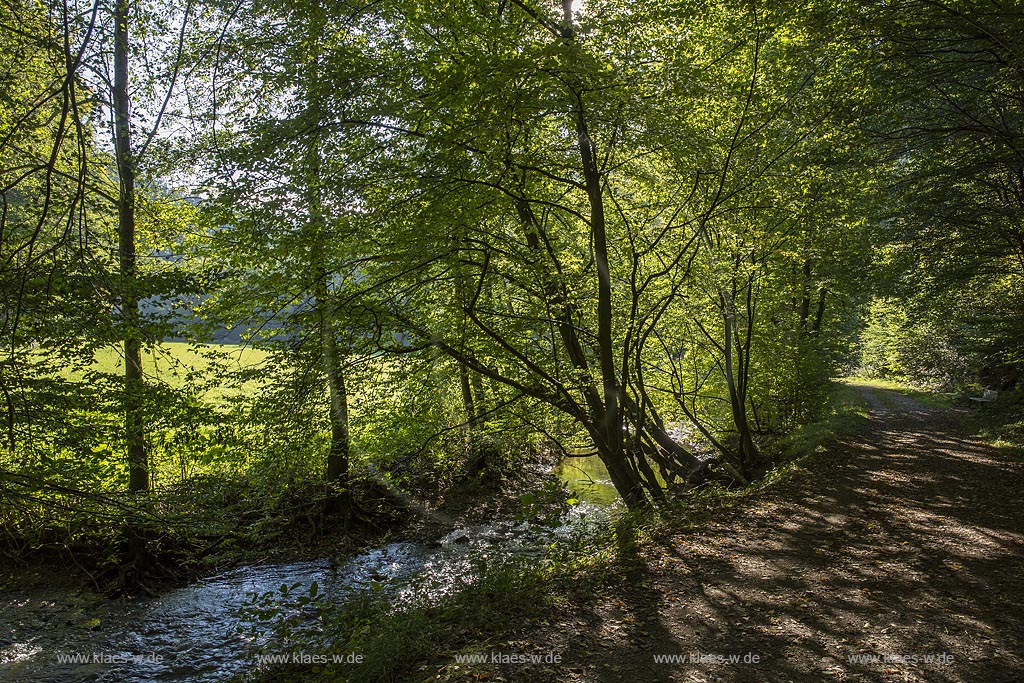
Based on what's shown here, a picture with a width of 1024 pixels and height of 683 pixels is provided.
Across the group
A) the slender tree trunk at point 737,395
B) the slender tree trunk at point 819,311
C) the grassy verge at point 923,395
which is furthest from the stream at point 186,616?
the grassy verge at point 923,395

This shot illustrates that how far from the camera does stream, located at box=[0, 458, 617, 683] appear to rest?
22.2 feet

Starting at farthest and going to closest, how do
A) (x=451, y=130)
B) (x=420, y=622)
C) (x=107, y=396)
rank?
(x=107, y=396)
(x=451, y=130)
(x=420, y=622)

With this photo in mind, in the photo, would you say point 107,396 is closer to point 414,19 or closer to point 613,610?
point 414,19

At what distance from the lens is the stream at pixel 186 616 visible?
677 cm

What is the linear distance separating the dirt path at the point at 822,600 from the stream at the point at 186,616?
199cm

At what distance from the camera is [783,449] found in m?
14.0

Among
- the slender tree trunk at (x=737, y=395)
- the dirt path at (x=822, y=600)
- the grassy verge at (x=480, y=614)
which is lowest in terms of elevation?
the dirt path at (x=822, y=600)

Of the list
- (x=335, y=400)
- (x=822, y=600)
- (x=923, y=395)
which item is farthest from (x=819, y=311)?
(x=335, y=400)

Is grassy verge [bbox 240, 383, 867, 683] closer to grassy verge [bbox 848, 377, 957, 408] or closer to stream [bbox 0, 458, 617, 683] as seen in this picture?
stream [bbox 0, 458, 617, 683]

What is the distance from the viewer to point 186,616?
26.8 ft

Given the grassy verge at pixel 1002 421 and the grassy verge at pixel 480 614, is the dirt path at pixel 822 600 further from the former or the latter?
the grassy verge at pixel 1002 421

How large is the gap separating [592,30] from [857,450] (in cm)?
1135

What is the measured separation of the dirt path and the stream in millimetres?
1990

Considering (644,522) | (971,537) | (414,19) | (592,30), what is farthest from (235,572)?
(971,537)
